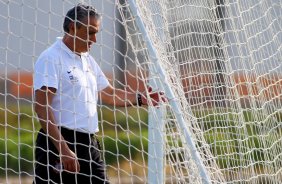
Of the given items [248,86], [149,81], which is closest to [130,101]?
[149,81]

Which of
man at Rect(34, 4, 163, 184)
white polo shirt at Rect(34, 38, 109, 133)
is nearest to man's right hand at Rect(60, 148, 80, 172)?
man at Rect(34, 4, 163, 184)

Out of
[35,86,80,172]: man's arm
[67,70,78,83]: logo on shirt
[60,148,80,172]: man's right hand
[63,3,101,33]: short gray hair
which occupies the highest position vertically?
[63,3,101,33]: short gray hair

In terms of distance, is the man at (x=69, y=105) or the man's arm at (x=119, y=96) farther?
the man's arm at (x=119, y=96)

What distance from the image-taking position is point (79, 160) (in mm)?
4695

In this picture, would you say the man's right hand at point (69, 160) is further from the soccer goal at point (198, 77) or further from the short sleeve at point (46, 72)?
the soccer goal at point (198, 77)

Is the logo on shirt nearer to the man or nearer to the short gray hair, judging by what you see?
the man

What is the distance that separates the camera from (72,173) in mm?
4633

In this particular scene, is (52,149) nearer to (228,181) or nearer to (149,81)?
(149,81)

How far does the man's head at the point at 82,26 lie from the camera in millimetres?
4609

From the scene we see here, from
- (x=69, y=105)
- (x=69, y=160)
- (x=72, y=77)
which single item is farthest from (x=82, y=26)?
(x=69, y=160)

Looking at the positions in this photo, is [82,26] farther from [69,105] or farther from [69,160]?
[69,160]

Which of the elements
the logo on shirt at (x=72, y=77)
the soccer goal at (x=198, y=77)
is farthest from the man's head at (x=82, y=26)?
the soccer goal at (x=198, y=77)

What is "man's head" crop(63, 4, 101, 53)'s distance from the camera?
4609 mm

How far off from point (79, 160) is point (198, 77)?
1.33m
